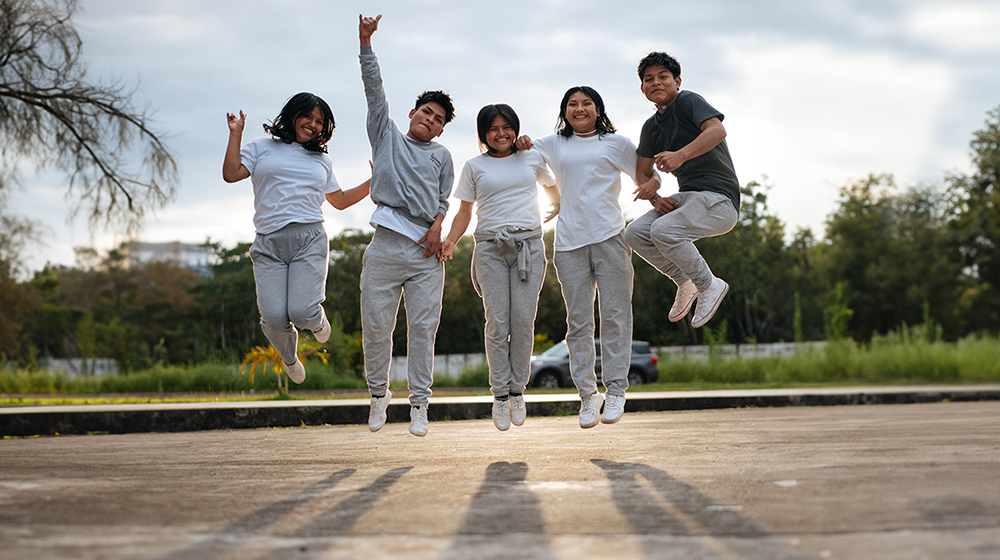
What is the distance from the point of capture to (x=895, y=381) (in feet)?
57.1

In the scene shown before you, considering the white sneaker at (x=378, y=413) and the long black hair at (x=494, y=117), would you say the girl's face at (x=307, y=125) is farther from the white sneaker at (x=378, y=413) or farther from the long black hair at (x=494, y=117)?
the white sneaker at (x=378, y=413)

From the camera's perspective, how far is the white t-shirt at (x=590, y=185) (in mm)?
4953

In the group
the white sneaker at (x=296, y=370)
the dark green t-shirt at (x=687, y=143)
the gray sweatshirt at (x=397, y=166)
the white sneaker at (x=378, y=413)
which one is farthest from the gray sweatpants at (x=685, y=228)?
the white sneaker at (x=296, y=370)

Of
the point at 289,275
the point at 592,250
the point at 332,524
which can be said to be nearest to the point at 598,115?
the point at 592,250

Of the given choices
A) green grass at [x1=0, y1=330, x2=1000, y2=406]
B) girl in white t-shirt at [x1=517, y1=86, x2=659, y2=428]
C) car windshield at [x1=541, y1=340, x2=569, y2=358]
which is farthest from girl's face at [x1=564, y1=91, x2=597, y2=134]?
car windshield at [x1=541, y1=340, x2=569, y2=358]

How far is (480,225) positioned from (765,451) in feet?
6.98

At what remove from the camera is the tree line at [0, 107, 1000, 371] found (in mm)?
26109

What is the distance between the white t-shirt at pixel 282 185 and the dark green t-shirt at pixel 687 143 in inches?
82.4

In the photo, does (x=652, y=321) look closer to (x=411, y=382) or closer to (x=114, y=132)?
(x=114, y=132)

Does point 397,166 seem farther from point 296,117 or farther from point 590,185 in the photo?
point 590,185

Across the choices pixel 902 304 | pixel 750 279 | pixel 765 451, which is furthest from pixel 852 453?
pixel 902 304

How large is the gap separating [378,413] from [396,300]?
Answer: 70cm

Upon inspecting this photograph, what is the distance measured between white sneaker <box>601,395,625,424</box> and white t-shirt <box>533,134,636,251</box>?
3.09ft

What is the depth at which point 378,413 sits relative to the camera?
4809mm
